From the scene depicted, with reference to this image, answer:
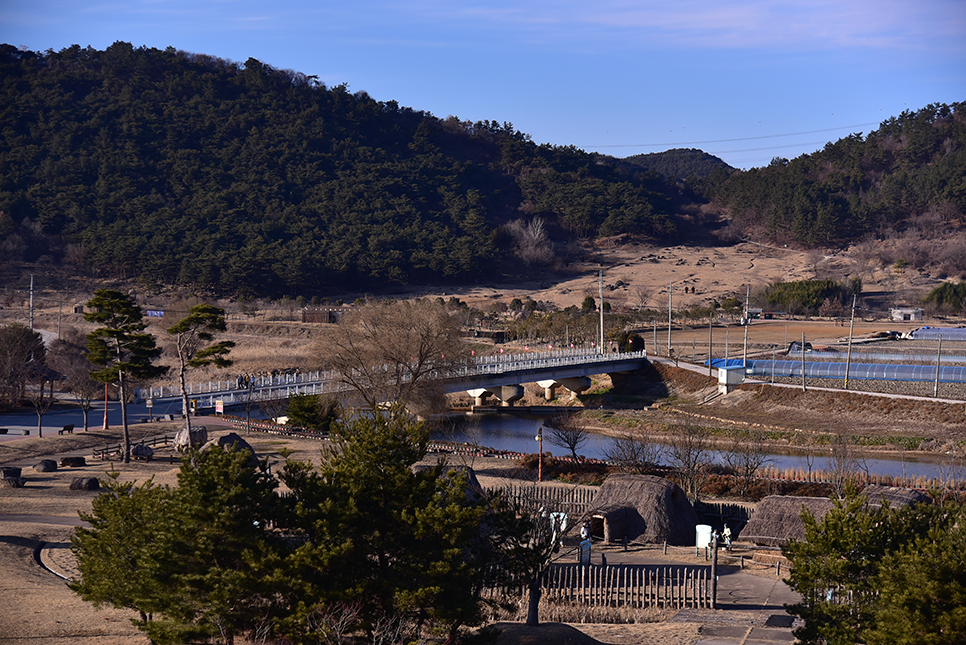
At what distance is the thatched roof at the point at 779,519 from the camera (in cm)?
Result: 2841

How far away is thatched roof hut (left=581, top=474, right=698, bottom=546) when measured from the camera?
98.0ft

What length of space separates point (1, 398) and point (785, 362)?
53.2 m

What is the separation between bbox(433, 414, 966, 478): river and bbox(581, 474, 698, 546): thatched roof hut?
596 inches

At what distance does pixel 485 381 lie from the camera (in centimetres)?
6425

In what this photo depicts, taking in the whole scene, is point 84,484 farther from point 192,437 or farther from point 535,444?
point 535,444

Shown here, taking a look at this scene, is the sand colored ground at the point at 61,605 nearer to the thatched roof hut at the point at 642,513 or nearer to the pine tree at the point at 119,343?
the pine tree at the point at 119,343

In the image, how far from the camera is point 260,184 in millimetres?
173500

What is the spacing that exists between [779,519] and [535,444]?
92.5 ft

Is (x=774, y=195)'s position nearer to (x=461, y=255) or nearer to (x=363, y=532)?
(x=461, y=255)

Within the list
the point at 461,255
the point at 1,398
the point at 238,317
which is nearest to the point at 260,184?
the point at 461,255

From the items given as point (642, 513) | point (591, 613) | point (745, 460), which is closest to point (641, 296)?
point (745, 460)

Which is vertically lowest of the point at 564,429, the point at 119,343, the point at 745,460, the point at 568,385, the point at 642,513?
the point at 564,429

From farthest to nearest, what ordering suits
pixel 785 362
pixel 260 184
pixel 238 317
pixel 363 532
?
pixel 260 184, pixel 238 317, pixel 785 362, pixel 363 532

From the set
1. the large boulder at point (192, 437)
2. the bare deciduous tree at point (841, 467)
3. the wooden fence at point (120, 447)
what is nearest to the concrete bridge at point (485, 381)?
the wooden fence at point (120, 447)
